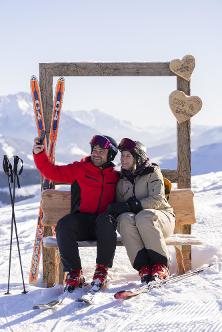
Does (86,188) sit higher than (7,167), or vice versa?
(7,167)

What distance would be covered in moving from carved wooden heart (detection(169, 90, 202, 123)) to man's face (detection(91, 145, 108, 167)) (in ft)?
4.41

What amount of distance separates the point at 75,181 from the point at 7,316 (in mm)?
1664

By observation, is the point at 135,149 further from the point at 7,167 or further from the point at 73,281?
the point at 73,281

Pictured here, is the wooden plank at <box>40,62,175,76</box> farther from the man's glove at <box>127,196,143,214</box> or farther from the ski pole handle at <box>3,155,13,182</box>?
the man's glove at <box>127,196,143,214</box>

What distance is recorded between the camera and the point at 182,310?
4301 mm

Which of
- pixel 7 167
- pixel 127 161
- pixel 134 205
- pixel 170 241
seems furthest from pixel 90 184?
pixel 170 241

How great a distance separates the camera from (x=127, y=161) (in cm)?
559

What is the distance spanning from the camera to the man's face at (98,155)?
5637mm

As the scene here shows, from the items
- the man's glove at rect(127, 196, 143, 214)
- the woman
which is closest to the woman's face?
the woman

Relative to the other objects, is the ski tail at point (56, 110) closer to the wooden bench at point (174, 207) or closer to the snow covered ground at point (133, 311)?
the wooden bench at point (174, 207)

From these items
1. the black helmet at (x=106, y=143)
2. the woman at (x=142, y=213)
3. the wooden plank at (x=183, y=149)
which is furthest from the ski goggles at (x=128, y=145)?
the wooden plank at (x=183, y=149)

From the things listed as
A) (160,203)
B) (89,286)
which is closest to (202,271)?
(160,203)

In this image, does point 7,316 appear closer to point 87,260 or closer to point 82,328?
point 82,328

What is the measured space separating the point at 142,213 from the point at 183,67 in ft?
6.80
